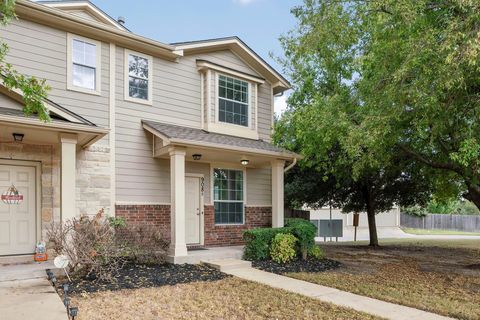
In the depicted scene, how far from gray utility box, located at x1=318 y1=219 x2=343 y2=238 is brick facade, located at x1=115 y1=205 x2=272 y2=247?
6.87m

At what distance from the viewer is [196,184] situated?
1097 cm

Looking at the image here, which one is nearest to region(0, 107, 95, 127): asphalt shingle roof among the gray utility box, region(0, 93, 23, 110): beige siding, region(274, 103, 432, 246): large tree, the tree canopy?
region(0, 93, 23, 110): beige siding

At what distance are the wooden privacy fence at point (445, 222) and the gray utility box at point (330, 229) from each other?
52.1 feet

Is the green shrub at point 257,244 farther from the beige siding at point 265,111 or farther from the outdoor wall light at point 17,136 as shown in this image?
the outdoor wall light at point 17,136

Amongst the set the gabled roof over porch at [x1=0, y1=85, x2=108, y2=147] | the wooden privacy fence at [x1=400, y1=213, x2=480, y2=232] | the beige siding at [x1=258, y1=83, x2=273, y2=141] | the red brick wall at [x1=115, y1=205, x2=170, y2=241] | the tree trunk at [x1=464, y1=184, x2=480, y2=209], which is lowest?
the wooden privacy fence at [x1=400, y1=213, x2=480, y2=232]

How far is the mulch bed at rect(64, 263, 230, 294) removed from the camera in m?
6.64

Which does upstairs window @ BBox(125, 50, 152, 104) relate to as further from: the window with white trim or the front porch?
the window with white trim

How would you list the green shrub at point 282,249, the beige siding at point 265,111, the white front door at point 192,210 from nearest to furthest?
the green shrub at point 282,249 → the white front door at point 192,210 → the beige siding at point 265,111

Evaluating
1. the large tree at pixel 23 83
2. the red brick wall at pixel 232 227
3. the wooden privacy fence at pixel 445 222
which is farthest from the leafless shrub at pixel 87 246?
the wooden privacy fence at pixel 445 222

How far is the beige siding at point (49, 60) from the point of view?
8.29m

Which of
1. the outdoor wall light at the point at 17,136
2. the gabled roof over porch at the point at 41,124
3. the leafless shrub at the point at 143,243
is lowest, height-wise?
the leafless shrub at the point at 143,243

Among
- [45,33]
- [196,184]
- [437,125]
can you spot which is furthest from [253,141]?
[45,33]

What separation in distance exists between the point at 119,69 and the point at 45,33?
1804 mm

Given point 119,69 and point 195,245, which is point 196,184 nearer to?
point 195,245
